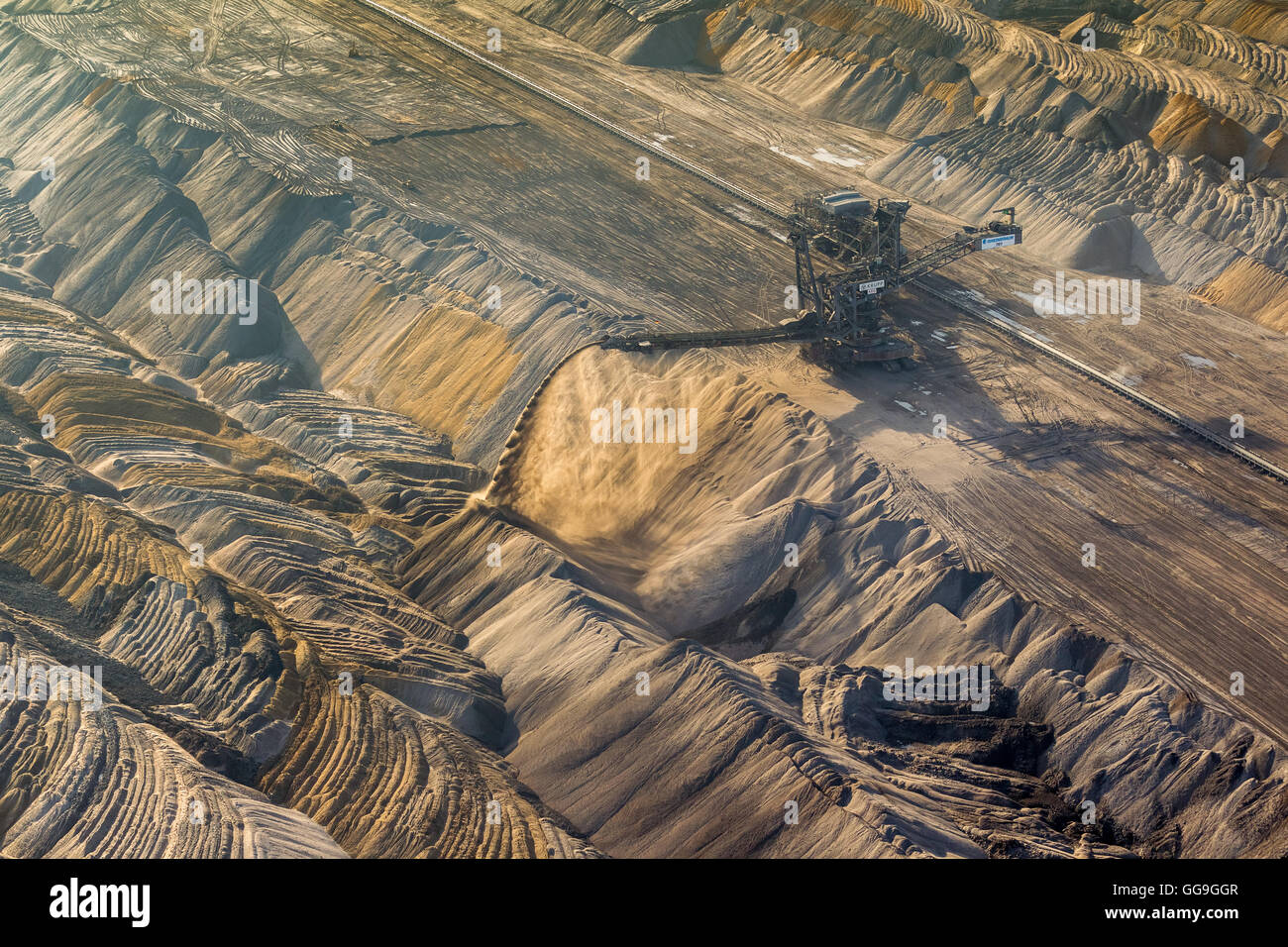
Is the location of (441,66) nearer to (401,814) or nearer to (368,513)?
(368,513)

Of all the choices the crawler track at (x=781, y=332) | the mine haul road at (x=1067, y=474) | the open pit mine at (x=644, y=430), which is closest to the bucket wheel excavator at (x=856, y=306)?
the crawler track at (x=781, y=332)

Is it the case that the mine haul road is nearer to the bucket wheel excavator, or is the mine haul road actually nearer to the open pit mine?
the open pit mine

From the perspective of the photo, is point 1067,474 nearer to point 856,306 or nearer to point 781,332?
point 856,306

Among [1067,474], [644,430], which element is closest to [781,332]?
[644,430]

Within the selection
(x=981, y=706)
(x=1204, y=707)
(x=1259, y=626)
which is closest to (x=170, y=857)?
(x=981, y=706)

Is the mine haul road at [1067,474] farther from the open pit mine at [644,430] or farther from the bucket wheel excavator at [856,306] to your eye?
the bucket wheel excavator at [856,306]

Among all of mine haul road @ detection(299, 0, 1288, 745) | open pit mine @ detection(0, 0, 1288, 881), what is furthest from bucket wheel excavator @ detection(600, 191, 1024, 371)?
mine haul road @ detection(299, 0, 1288, 745)
